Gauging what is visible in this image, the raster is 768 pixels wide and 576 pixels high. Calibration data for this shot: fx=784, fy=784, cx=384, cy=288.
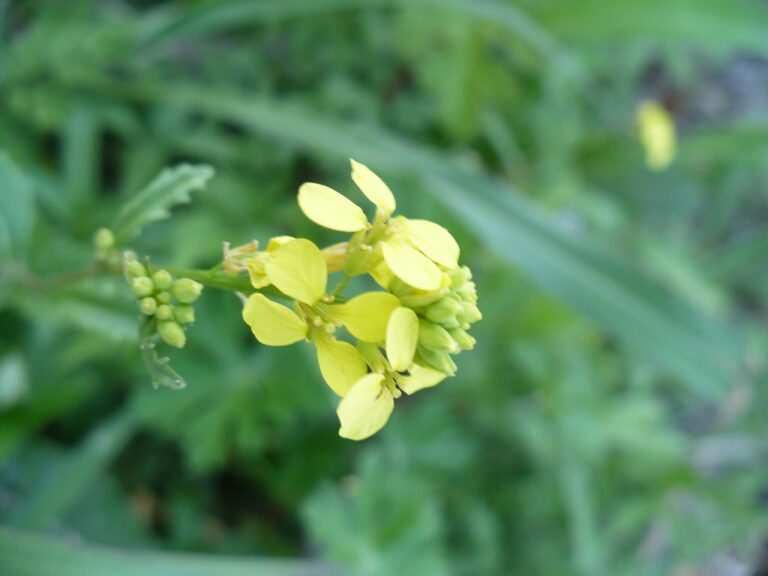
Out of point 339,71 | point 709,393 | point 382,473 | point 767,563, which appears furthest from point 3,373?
point 767,563

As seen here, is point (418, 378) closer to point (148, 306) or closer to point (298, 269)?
point (298, 269)

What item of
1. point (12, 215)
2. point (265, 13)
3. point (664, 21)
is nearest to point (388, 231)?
point (12, 215)

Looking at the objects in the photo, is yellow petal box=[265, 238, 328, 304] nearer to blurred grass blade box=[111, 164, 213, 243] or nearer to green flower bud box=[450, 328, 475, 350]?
green flower bud box=[450, 328, 475, 350]

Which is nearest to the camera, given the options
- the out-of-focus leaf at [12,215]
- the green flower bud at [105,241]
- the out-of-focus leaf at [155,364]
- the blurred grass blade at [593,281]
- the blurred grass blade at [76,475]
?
the out-of-focus leaf at [155,364]

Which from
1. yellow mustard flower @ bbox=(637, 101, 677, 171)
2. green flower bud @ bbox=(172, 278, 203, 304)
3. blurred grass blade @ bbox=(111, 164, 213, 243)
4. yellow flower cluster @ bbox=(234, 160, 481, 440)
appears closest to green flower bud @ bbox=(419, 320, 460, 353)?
yellow flower cluster @ bbox=(234, 160, 481, 440)

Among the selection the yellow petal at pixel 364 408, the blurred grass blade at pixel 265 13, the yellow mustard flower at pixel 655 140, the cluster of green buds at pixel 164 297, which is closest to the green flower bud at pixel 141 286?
the cluster of green buds at pixel 164 297

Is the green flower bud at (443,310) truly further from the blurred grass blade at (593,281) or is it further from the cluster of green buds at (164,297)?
the blurred grass blade at (593,281)

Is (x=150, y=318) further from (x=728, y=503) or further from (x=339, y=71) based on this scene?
(x=728, y=503)
